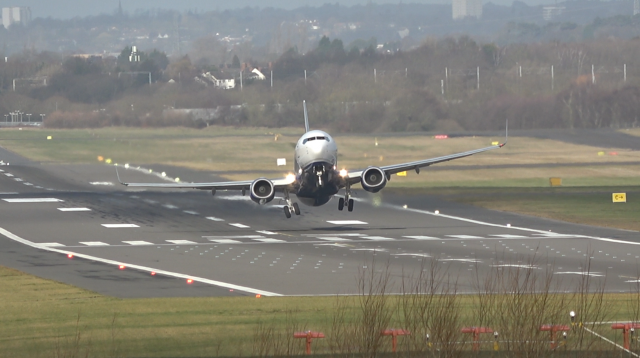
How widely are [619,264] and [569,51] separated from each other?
155 meters

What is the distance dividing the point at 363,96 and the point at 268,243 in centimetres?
9893

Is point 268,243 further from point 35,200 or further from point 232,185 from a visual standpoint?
point 35,200

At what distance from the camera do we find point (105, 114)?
14600 cm

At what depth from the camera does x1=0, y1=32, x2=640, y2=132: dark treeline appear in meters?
149

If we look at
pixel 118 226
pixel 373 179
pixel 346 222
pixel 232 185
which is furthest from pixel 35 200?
pixel 373 179

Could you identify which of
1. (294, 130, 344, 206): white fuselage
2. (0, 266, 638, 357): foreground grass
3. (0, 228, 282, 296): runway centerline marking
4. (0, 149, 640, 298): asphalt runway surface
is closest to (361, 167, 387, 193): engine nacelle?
(294, 130, 344, 206): white fuselage

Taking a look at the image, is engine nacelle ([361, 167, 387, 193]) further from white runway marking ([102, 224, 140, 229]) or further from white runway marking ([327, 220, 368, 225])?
white runway marking ([102, 224, 140, 229])

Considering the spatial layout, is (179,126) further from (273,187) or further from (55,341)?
(55,341)

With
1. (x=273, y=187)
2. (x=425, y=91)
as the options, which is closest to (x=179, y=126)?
(x=425, y=91)

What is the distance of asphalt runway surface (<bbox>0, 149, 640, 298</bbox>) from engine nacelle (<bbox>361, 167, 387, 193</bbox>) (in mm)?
2905

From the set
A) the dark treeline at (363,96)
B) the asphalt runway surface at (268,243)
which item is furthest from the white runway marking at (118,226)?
the dark treeline at (363,96)

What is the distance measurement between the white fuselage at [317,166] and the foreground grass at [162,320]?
806 inches

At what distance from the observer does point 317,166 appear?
58500 millimetres

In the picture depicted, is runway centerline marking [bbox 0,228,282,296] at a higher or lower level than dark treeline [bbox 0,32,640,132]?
lower
